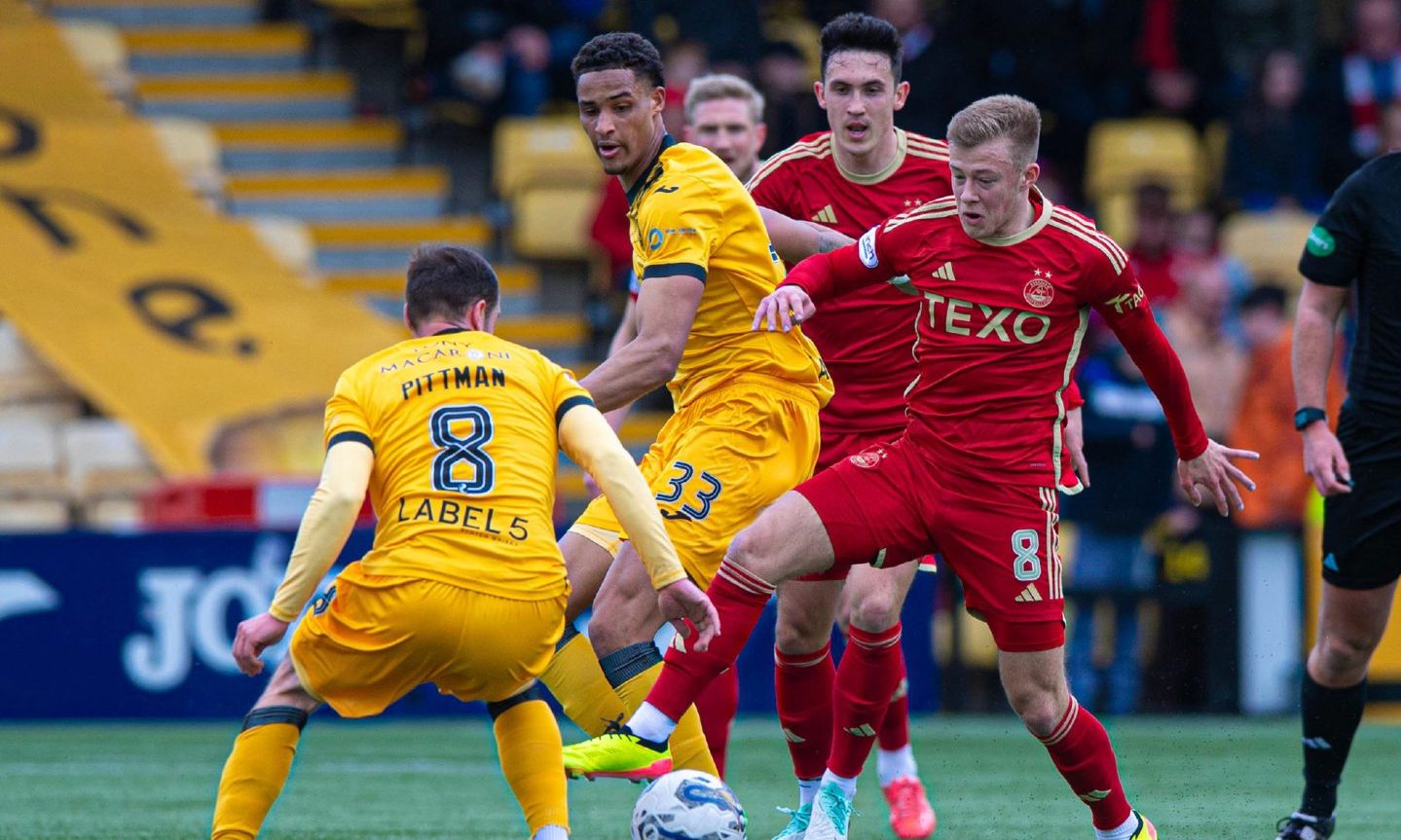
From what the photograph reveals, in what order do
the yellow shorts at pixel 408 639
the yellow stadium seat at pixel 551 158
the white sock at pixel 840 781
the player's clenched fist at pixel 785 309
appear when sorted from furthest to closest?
1. the yellow stadium seat at pixel 551 158
2. the white sock at pixel 840 781
3. the player's clenched fist at pixel 785 309
4. the yellow shorts at pixel 408 639

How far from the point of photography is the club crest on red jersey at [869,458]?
228 inches

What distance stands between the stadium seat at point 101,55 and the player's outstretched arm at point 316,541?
11.7m

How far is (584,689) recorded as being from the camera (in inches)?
235

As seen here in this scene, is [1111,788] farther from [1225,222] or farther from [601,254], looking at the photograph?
[1225,222]

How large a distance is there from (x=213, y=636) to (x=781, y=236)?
5407 millimetres

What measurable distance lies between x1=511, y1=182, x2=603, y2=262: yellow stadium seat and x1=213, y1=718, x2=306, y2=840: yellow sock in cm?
986

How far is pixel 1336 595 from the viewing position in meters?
6.32

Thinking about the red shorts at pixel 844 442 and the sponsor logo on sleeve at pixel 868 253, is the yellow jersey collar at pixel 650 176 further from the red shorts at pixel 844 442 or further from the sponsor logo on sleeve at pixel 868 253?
the red shorts at pixel 844 442

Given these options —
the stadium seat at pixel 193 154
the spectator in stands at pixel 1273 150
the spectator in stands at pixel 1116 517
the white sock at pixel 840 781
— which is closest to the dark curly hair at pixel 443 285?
the white sock at pixel 840 781

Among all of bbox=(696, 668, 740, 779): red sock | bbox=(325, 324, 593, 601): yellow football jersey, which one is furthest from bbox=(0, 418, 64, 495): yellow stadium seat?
bbox=(325, 324, 593, 601): yellow football jersey

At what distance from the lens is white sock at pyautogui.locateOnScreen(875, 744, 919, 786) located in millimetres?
7367

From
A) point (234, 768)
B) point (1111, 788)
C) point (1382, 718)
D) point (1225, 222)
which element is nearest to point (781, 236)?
point (1111, 788)

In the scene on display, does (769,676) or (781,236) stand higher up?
(781,236)

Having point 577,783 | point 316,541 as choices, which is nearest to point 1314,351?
point 316,541
